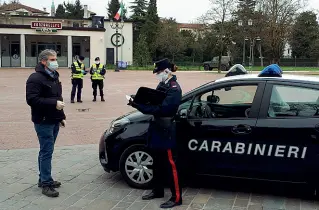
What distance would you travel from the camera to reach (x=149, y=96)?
4.72 meters

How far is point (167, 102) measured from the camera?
4.66 m

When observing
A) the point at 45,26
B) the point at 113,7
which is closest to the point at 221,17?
the point at 45,26

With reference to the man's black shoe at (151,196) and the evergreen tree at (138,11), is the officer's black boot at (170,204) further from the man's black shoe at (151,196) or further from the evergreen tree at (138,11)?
the evergreen tree at (138,11)

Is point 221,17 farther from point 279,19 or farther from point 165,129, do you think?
point 165,129

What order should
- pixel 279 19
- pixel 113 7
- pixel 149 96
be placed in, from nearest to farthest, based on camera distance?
1. pixel 149 96
2. pixel 279 19
3. pixel 113 7

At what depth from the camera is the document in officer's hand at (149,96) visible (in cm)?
470

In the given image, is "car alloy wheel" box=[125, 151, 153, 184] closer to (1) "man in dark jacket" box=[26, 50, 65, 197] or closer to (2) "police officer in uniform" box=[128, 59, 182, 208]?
(2) "police officer in uniform" box=[128, 59, 182, 208]

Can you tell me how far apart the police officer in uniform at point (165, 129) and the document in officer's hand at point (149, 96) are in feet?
0.17

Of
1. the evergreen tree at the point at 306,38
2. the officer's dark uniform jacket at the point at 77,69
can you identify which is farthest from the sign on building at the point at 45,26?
the evergreen tree at the point at 306,38

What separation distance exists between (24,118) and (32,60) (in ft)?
125

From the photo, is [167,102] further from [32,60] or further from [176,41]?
[176,41]

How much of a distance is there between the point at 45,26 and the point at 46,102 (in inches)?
1737

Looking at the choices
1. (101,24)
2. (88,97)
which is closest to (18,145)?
(88,97)

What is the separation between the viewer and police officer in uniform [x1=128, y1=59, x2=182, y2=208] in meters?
4.68
